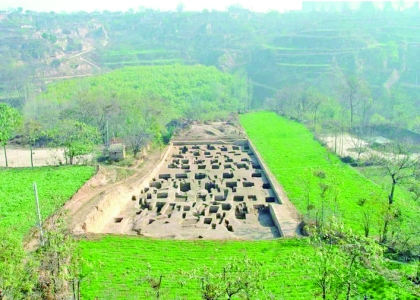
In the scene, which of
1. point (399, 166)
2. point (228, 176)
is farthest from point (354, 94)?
point (399, 166)

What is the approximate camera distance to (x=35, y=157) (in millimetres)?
39719

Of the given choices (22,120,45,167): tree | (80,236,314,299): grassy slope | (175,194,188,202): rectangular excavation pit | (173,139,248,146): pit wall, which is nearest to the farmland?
(80,236,314,299): grassy slope

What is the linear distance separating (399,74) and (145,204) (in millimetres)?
54774

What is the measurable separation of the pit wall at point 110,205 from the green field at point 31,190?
Answer: 2001 mm

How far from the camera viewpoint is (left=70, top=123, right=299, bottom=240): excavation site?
23.9 metres

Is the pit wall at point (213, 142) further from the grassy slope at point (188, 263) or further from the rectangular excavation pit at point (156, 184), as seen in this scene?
the grassy slope at point (188, 263)

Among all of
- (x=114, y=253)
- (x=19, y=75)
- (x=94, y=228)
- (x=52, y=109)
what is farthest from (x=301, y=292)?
(x=19, y=75)

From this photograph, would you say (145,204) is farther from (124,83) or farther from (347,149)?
(124,83)

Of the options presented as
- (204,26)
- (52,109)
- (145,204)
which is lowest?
(145,204)

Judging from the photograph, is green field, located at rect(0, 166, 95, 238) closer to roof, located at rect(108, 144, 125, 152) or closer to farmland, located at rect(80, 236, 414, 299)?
farmland, located at rect(80, 236, 414, 299)

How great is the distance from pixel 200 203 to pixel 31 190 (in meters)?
11.2

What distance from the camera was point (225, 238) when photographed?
72.0ft

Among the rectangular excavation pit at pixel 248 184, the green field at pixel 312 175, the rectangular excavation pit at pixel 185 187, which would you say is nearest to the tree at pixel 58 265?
the green field at pixel 312 175

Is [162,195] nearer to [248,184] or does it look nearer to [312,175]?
[248,184]
